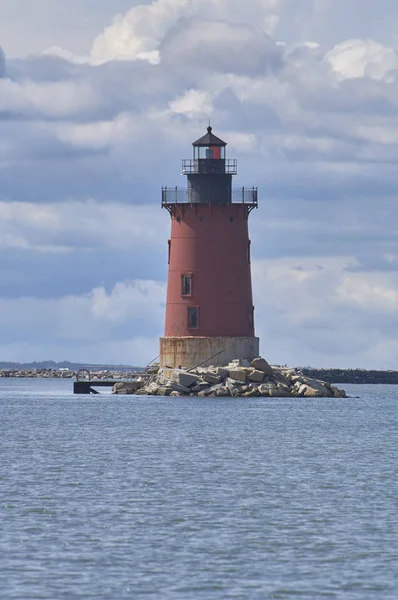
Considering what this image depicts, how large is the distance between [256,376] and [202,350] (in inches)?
112

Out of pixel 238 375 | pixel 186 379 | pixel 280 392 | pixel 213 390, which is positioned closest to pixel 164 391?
pixel 186 379

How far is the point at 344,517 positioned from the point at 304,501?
2.18 m

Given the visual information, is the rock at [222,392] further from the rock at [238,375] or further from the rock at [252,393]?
the rock at [252,393]

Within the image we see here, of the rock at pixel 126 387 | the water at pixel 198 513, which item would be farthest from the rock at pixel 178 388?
the water at pixel 198 513

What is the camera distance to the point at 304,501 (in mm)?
26812

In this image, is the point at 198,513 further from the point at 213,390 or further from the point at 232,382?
the point at 213,390

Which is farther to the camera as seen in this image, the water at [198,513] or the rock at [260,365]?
the rock at [260,365]

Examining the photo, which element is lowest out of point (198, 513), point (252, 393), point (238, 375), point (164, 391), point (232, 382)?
point (198, 513)

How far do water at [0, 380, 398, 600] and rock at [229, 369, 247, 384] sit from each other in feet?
45.9

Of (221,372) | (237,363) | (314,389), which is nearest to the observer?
(221,372)

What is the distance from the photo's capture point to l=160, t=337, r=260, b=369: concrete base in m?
61.2

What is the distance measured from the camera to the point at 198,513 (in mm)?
25047

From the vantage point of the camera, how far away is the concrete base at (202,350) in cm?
6119

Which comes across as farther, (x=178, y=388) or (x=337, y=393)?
(x=337, y=393)
